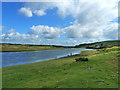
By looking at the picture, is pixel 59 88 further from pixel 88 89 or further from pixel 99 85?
pixel 99 85

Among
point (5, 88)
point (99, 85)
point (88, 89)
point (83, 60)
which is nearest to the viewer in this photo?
point (88, 89)

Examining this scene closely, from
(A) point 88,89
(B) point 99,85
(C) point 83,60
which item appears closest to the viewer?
(A) point 88,89

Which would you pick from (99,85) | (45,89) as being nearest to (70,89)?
(45,89)

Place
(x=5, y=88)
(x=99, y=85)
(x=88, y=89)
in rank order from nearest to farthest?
(x=88, y=89) < (x=99, y=85) < (x=5, y=88)

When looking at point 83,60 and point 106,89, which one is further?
point 83,60

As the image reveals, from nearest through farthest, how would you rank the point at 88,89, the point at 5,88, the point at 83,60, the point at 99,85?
the point at 88,89 < the point at 99,85 < the point at 5,88 < the point at 83,60

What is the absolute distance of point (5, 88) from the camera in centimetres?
1457

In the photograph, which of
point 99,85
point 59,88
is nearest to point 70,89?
point 59,88

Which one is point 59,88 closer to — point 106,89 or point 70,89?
point 70,89

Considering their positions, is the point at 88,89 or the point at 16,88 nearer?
the point at 88,89

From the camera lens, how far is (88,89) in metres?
12.5

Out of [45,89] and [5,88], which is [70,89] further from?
[5,88]

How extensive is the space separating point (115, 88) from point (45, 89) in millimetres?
7580

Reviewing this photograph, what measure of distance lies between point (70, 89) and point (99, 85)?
352 cm
